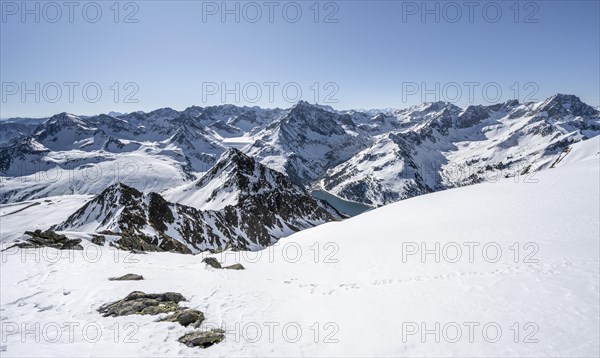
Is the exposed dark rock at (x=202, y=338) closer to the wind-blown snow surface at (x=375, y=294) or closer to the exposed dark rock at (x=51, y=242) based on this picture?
the wind-blown snow surface at (x=375, y=294)

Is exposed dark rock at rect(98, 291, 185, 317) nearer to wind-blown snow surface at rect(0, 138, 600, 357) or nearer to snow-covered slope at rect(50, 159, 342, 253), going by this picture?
wind-blown snow surface at rect(0, 138, 600, 357)

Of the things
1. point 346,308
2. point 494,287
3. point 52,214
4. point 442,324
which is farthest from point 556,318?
point 52,214

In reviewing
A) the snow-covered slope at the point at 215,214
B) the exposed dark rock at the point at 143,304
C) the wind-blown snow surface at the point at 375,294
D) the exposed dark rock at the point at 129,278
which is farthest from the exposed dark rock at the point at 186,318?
the snow-covered slope at the point at 215,214

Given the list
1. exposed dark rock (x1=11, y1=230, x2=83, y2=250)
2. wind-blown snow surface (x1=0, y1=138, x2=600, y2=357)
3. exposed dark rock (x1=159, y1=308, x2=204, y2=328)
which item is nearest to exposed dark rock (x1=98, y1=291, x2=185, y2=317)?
wind-blown snow surface (x1=0, y1=138, x2=600, y2=357)

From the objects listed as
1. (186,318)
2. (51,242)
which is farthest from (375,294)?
(51,242)

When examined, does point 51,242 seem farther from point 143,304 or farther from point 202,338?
point 202,338

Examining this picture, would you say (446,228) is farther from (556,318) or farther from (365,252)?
(556,318)
